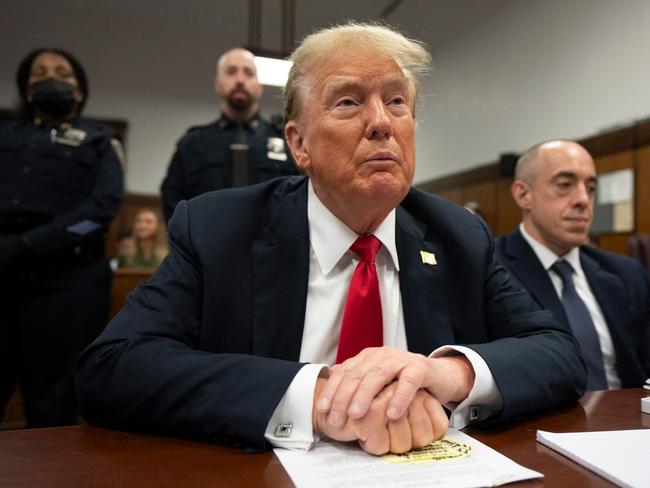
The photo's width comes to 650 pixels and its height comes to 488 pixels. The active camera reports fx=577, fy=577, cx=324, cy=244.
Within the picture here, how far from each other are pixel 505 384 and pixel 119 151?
8.07 feet

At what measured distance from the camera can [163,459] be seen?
81 cm

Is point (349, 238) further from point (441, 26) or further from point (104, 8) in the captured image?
point (104, 8)

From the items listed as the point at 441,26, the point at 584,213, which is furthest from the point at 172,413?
the point at 441,26

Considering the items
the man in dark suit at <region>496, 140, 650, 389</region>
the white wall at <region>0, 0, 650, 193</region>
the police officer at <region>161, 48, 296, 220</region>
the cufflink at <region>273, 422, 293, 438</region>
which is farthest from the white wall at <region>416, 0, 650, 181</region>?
the cufflink at <region>273, 422, 293, 438</region>

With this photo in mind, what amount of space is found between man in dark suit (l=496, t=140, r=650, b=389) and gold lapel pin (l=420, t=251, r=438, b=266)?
1.01 metres

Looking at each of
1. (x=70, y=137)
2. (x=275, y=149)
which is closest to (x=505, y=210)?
(x=275, y=149)

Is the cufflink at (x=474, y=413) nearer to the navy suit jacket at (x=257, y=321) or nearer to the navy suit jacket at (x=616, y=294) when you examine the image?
the navy suit jacket at (x=257, y=321)

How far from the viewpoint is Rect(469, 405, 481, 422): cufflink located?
1014 millimetres

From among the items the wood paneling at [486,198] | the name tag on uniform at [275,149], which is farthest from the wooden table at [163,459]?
the wood paneling at [486,198]

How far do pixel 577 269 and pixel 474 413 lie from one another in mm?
1605

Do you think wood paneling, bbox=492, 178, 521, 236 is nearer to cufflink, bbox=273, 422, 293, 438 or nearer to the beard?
the beard

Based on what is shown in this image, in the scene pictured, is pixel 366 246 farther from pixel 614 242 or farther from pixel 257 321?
pixel 614 242

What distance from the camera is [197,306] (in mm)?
1233

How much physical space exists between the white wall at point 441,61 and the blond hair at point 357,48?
4.31 m
